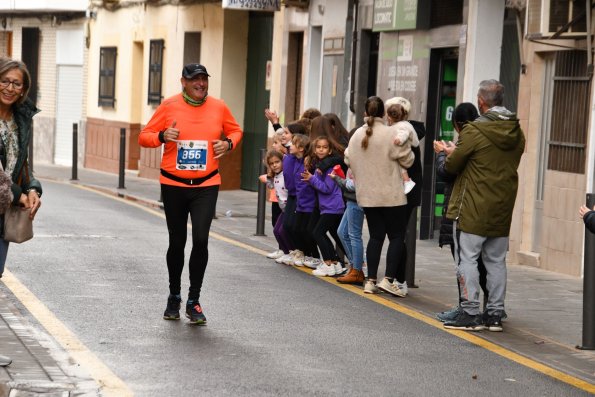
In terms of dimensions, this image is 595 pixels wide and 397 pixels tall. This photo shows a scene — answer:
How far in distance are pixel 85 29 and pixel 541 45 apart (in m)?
23.7

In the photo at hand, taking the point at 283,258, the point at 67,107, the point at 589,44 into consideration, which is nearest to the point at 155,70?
the point at 67,107

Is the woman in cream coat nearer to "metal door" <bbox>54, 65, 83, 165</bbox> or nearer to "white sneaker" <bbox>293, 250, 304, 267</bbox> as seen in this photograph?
"white sneaker" <bbox>293, 250, 304, 267</bbox>

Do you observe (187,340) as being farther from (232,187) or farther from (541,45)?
(232,187)

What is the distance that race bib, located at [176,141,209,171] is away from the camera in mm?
10062

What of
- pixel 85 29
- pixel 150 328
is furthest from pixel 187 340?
pixel 85 29

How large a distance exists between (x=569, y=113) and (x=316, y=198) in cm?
308

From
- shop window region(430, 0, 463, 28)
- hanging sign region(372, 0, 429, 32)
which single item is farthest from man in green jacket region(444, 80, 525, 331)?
hanging sign region(372, 0, 429, 32)

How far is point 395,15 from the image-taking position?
67.3 ft

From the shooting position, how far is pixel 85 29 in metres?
37.8

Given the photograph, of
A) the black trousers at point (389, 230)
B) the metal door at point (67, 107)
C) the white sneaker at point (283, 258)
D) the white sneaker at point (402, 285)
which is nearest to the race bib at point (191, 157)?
the black trousers at point (389, 230)

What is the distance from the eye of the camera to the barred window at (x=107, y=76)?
35.4 m

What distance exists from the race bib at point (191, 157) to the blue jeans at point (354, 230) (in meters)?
3.07

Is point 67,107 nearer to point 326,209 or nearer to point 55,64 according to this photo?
point 55,64

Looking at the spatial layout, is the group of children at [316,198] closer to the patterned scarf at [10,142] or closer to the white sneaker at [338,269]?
the white sneaker at [338,269]
